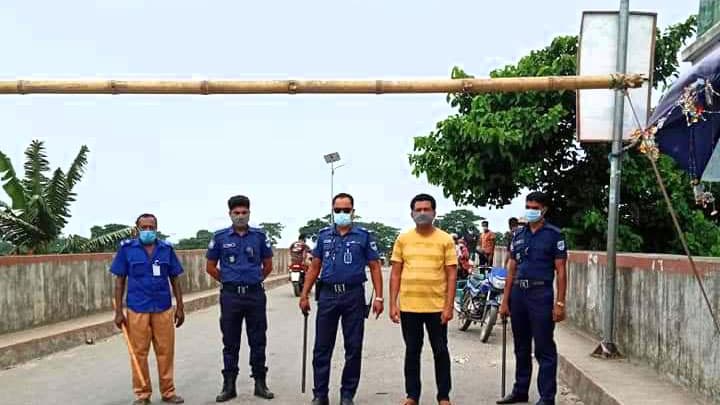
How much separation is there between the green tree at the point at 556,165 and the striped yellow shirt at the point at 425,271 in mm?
10636

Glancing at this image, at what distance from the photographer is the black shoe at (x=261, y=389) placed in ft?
25.5

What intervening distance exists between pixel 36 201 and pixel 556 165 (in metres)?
11.0

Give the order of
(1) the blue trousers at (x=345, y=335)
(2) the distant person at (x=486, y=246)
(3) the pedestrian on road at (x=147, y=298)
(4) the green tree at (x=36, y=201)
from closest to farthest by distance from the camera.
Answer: (1) the blue trousers at (x=345, y=335), (3) the pedestrian on road at (x=147, y=298), (4) the green tree at (x=36, y=201), (2) the distant person at (x=486, y=246)

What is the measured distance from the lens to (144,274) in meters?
7.58

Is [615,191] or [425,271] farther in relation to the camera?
[615,191]

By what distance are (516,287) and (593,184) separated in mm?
11742

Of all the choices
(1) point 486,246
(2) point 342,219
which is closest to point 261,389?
(2) point 342,219

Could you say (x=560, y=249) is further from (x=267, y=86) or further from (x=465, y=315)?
(x=465, y=315)

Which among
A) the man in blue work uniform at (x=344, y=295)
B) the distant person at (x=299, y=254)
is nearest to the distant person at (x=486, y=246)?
the distant person at (x=299, y=254)

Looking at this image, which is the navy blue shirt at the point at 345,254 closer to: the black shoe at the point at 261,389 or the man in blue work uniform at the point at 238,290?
the man in blue work uniform at the point at 238,290

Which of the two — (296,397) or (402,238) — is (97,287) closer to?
(296,397)

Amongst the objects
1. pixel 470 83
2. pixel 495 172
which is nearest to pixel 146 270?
pixel 470 83

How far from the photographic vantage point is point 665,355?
24.6ft

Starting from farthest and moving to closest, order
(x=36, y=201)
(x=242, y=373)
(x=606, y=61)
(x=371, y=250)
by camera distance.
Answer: (x=36, y=201) → (x=242, y=373) → (x=606, y=61) → (x=371, y=250)
